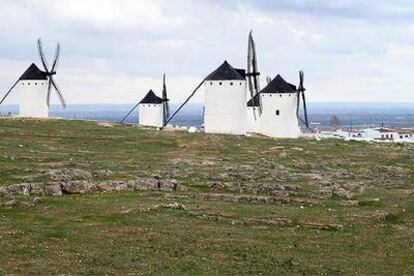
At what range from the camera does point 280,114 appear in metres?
87.1

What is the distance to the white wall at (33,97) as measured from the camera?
298ft

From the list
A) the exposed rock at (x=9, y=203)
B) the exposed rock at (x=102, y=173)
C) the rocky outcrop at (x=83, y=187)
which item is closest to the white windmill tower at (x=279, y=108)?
the exposed rock at (x=102, y=173)

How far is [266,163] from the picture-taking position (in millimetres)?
53438

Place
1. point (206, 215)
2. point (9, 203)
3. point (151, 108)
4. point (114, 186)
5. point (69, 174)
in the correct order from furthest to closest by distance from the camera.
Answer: point (151, 108)
point (69, 174)
point (114, 186)
point (206, 215)
point (9, 203)

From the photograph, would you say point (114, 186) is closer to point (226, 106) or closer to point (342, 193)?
point (342, 193)

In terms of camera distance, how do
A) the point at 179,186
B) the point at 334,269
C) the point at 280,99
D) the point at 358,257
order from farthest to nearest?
the point at 280,99 → the point at 179,186 → the point at 358,257 → the point at 334,269

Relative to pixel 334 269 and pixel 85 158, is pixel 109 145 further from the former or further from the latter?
pixel 334 269

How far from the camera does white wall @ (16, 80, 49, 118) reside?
3580 inches

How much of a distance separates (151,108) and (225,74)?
89.3 feet

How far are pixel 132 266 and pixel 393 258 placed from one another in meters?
11.2

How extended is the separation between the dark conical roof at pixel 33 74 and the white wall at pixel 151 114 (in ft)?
62.0

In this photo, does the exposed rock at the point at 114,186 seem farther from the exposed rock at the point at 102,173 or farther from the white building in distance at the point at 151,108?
the white building in distance at the point at 151,108

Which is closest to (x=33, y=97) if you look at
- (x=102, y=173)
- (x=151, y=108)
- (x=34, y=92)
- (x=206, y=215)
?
(x=34, y=92)

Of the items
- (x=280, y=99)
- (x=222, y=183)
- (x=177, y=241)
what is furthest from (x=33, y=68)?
(x=177, y=241)
